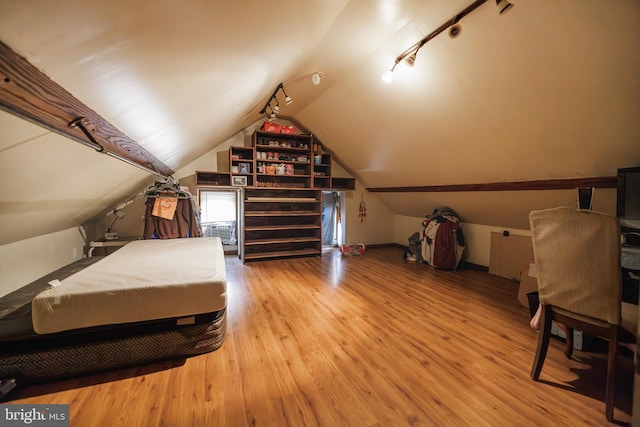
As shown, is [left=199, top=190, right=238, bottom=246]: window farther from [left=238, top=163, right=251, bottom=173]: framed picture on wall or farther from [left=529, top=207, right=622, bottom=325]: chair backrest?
[left=529, top=207, right=622, bottom=325]: chair backrest

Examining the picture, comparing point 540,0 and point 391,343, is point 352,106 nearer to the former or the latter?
point 540,0

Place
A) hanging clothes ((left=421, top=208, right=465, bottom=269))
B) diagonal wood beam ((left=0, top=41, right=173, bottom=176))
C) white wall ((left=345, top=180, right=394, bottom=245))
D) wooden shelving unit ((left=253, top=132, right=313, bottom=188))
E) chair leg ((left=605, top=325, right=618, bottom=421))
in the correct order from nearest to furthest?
diagonal wood beam ((left=0, top=41, right=173, bottom=176)), chair leg ((left=605, top=325, right=618, bottom=421)), hanging clothes ((left=421, top=208, right=465, bottom=269)), wooden shelving unit ((left=253, top=132, right=313, bottom=188)), white wall ((left=345, top=180, right=394, bottom=245))

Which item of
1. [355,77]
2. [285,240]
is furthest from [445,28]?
[285,240]

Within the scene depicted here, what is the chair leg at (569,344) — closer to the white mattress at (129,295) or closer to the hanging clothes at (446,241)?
the hanging clothes at (446,241)

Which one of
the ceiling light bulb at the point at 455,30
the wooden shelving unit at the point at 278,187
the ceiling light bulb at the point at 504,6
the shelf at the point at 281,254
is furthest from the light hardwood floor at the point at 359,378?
the ceiling light bulb at the point at 455,30

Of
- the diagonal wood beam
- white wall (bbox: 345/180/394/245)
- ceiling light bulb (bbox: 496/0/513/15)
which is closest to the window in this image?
white wall (bbox: 345/180/394/245)

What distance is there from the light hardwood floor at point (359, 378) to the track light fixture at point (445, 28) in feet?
7.56

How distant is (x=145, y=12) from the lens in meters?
0.75

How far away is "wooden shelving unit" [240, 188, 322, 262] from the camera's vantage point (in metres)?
4.50

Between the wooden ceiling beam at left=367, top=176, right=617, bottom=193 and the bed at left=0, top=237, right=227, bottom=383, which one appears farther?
the wooden ceiling beam at left=367, top=176, right=617, bottom=193

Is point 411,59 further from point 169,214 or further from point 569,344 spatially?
point 169,214

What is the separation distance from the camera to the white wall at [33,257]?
2039 millimetres

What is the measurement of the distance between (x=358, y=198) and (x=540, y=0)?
4246 millimetres

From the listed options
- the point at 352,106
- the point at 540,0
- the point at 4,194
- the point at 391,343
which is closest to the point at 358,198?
the point at 352,106
